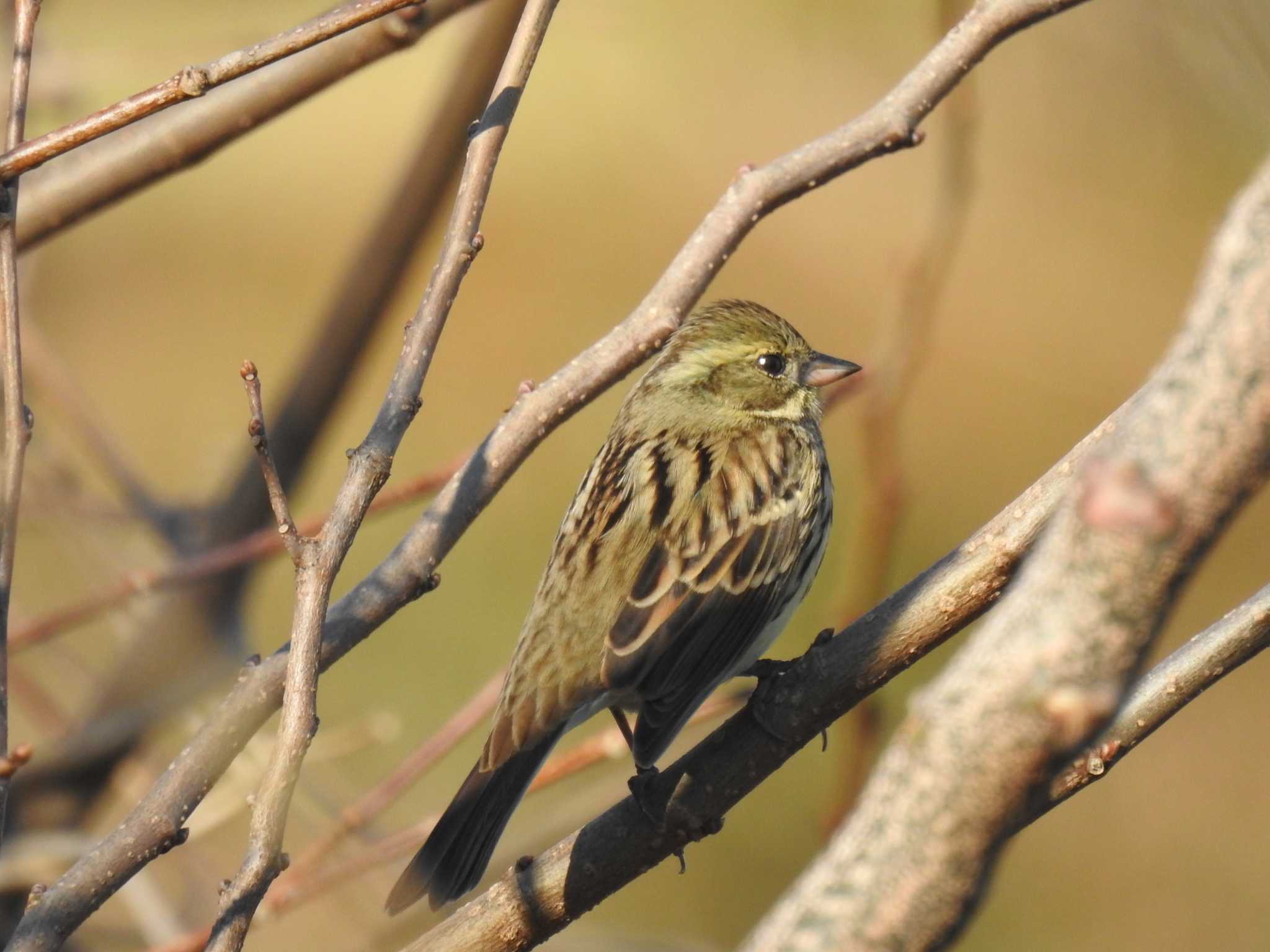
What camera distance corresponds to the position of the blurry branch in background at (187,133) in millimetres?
3096

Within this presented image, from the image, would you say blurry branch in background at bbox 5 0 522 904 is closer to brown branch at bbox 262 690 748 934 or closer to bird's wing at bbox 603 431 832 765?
bird's wing at bbox 603 431 832 765

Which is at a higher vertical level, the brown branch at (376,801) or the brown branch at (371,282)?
the brown branch at (371,282)

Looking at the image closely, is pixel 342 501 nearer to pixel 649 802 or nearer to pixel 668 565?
pixel 649 802

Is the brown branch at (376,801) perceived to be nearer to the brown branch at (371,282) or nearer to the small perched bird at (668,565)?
the small perched bird at (668,565)

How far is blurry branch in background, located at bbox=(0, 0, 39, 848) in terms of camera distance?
6.67 ft

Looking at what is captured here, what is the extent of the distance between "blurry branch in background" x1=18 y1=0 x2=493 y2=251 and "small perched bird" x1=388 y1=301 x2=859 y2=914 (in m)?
0.91

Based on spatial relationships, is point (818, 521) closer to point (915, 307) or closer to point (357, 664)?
point (915, 307)

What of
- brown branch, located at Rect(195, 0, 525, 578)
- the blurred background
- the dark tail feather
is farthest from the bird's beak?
the dark tail feather

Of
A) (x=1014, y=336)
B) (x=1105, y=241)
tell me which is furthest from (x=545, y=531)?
(x=1105, y=241)

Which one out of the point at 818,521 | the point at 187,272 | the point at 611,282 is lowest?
the point at 818,521

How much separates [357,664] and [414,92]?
19.8 ft

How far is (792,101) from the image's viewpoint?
42.5ft

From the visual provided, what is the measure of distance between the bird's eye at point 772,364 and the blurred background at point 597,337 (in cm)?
58

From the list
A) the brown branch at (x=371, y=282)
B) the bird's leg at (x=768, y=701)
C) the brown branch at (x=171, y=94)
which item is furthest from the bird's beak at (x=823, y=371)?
the brown branch at (x=171, y=94)
